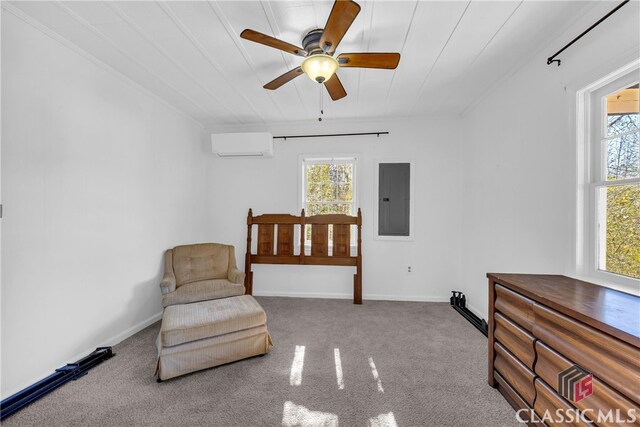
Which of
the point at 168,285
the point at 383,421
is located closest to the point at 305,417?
the point at 383,421

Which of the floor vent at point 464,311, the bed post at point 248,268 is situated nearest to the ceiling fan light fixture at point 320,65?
the bed post at point 248,268

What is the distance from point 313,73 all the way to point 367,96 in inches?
56.5

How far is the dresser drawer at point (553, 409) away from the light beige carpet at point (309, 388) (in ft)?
0.92

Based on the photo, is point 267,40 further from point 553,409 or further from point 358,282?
point 358,282

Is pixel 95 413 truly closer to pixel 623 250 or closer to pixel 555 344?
pixel 555 344

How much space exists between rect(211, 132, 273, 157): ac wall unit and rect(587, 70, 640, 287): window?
130 inches

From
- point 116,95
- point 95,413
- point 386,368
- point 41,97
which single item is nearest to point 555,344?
point 386,368

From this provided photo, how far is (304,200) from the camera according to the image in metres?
4.10

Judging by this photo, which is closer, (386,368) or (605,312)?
(605,312)

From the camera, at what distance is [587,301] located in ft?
4.41

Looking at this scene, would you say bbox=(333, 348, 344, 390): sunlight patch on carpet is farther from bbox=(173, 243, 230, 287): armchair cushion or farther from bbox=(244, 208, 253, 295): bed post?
bbox=(244, 208, 253, 295): bed post

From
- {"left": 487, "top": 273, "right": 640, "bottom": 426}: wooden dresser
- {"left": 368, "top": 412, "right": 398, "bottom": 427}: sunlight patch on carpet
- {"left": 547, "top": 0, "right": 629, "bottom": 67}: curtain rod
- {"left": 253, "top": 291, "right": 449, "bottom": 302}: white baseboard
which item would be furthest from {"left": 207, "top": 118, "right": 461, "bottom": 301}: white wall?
{"left": 368, "top": 412, "right": 398, "bottom": 427}: sunlight patch on carpet

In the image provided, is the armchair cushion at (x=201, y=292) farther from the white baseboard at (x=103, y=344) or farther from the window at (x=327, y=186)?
the window at (x=327, y=186)

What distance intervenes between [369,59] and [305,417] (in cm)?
239
